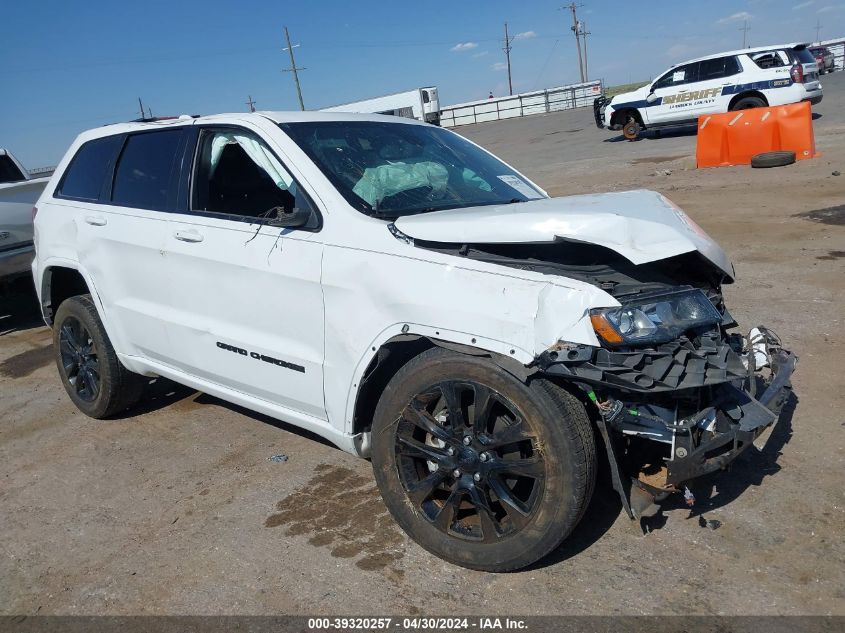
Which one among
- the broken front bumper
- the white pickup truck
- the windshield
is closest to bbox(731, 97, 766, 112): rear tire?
the windshield

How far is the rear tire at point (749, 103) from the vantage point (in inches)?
699

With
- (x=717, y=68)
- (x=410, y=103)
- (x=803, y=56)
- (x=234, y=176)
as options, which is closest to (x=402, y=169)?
(x=234, y=176)

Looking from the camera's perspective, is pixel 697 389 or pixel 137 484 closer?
pixel 697 389

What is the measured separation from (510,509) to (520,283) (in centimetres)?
89

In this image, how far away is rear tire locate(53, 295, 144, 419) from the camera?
15.1ft

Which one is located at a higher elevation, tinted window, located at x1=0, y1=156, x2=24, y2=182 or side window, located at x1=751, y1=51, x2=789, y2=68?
side window, located at x1=751, y1=51, x2=789, y2=68

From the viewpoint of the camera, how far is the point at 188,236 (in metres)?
3.74

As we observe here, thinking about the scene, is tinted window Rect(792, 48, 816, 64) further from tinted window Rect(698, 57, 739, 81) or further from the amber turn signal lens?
the amber turn signal lens

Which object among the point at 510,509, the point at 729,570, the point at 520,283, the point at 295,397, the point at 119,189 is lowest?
the point at 729,570

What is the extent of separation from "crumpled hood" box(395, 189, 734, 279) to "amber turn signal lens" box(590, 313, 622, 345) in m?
0.30

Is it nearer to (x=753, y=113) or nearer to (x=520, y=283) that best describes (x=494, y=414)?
(x=520, y=283)

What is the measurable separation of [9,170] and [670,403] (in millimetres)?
10234

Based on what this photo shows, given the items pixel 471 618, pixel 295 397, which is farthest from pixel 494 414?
pixel 295 397

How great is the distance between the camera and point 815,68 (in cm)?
1820
